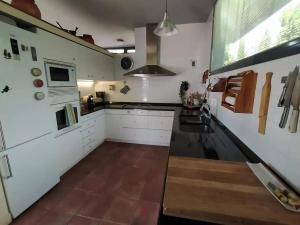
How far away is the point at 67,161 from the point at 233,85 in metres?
2.50

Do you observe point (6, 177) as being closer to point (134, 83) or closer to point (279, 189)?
point (279, 189)

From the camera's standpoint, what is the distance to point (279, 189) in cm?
69

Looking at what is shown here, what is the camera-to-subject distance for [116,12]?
8.90 ft

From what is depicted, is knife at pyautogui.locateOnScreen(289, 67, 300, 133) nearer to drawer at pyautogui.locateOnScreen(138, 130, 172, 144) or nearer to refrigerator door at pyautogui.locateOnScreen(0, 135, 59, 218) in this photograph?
refrigerator door at pyautogui.locateOnScreen(0, 135, 59, 218)

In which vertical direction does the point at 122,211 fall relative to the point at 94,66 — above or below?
below

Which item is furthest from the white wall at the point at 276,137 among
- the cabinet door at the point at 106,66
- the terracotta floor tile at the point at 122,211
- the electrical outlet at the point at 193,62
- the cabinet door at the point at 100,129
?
the cabinet door at the point at 106,66

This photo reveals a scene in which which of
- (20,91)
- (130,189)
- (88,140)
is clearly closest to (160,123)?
(88,140)

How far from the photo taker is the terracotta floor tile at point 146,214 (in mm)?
1548

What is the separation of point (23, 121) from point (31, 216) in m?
1.01

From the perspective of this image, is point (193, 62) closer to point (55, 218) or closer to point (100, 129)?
point (100, 129)

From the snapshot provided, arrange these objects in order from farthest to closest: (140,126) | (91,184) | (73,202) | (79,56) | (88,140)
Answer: (140,126) → (88,140) → (79,56) → (91,184) → (73,202)

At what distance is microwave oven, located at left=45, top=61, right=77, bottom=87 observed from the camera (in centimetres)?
197

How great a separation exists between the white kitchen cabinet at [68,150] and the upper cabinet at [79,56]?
1.00 metres

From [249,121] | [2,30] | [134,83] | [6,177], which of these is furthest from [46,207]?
[134,83]
